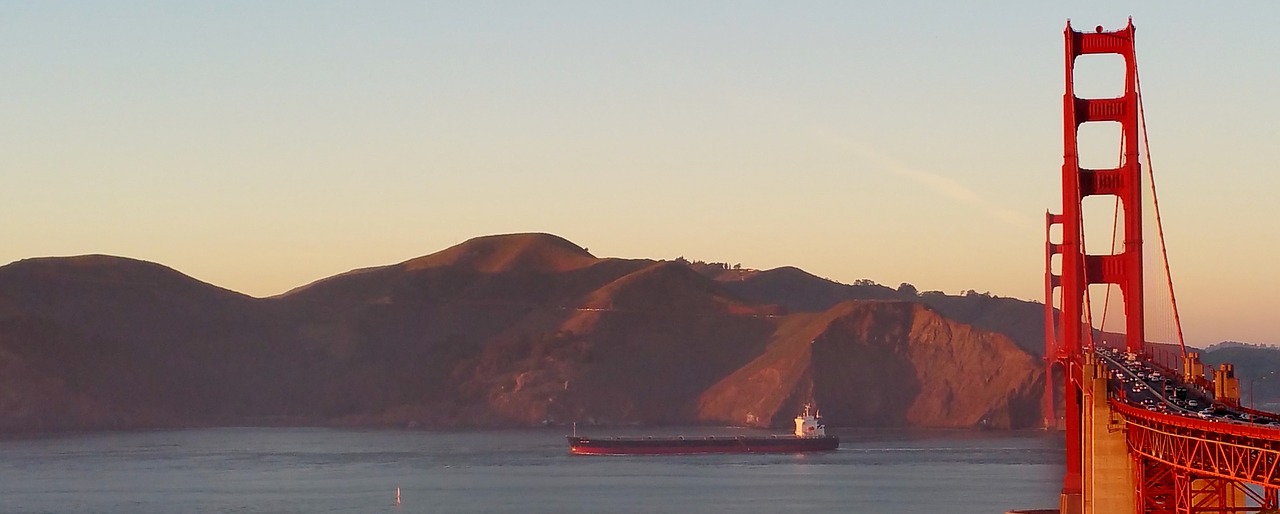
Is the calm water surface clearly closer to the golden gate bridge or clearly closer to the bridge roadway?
the golden gate bridge

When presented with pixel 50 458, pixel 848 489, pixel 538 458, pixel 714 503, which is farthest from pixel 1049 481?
pixel 50 458

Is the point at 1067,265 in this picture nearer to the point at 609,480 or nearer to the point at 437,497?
the point at 437,497

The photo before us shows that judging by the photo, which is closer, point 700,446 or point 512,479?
point 512,479

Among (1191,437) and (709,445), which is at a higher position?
(1191,437)

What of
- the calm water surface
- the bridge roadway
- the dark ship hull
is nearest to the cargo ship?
the dark ship hull

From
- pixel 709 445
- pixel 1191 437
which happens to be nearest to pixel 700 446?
pixel 709 445

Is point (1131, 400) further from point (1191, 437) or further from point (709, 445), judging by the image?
point (709, 445)

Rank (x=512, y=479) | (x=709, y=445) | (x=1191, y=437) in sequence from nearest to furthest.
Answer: (x=1191, y=437), (x=512, y=479), (x=709, y=445)
